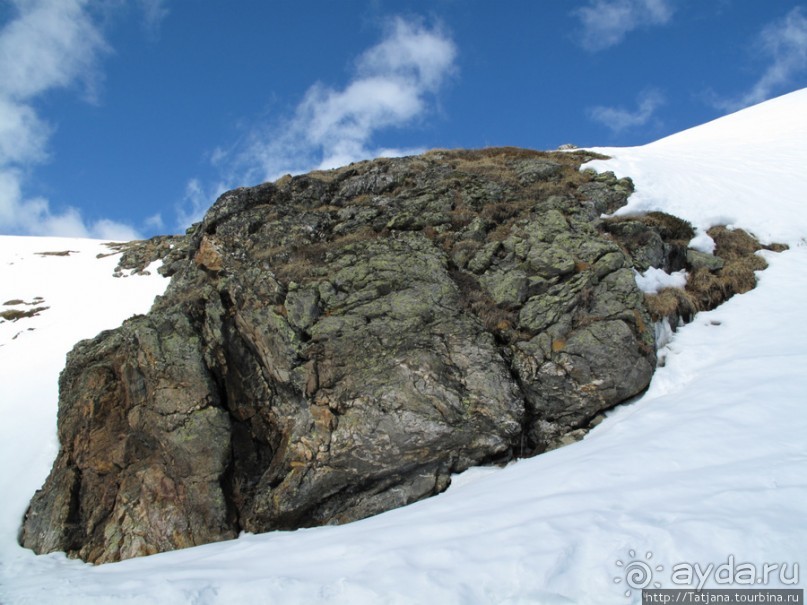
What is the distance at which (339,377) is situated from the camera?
11797mm

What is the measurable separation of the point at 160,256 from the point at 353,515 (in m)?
29.4

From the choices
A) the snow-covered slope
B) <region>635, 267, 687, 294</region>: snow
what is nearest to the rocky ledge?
<region>635, 267, 687, 294</region>: snow

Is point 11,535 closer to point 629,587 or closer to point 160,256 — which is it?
point 629,587

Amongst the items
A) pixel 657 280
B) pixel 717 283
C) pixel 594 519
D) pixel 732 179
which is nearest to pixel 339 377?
pixel 594 519

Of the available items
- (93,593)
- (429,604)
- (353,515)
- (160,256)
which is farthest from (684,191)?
(160,256)

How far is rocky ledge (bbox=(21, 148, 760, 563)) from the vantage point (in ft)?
35.6

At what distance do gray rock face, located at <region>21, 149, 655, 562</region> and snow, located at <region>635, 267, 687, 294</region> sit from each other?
0.87m

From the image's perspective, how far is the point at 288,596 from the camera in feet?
20.8

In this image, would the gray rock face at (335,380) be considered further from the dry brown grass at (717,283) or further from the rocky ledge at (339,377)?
the dry brown grass at (717,283)

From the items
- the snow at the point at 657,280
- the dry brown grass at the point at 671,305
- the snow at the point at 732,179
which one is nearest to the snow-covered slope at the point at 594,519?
the dry brown grass at the point at 671,305

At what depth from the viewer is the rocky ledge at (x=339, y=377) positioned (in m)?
10.8

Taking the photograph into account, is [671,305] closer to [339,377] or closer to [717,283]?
[717,283]

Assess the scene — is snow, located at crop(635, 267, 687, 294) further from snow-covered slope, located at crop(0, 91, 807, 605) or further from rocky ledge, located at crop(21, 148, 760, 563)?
snow-covered slope, located at crop(0, 91, 807, 605)

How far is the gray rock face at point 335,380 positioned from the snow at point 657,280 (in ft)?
2.85
